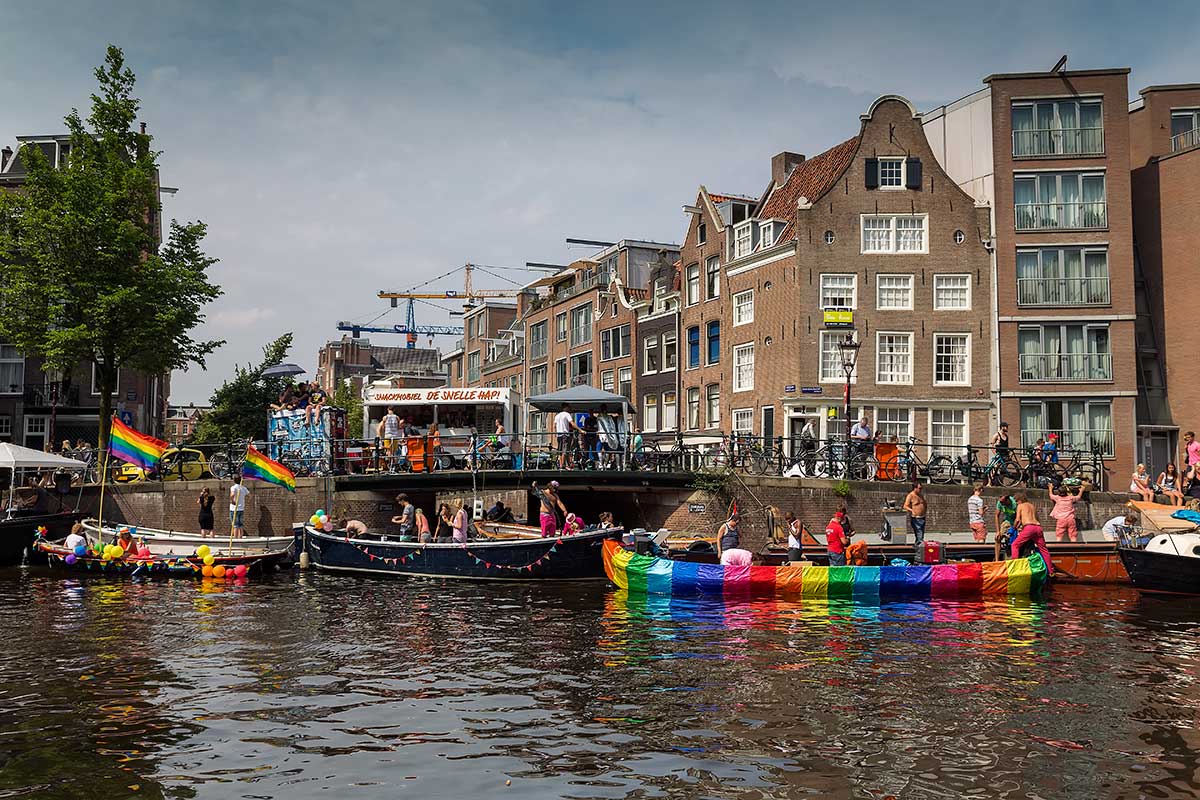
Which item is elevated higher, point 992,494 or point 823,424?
point 823,424

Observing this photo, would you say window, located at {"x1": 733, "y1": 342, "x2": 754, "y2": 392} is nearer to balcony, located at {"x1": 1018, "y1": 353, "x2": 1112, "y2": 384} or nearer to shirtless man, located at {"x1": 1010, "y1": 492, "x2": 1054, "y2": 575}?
balcony, located at {"x1": 1018, "y1": 353, "x2": 1112, "y2": 384}

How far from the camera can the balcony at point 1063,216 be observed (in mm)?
37625

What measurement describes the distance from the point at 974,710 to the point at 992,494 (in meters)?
19.6

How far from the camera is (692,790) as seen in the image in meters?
8.63

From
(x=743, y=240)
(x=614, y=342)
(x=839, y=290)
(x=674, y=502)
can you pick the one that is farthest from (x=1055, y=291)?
(x=614, y=342)

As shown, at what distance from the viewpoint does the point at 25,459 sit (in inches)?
1172

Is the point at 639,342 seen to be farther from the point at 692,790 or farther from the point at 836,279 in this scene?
the point at 692,790

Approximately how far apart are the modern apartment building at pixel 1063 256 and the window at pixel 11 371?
40.0 m

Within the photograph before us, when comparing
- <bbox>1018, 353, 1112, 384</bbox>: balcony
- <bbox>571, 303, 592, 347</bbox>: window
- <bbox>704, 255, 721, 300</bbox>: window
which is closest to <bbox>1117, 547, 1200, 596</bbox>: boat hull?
<bbox>1018, 353, 1112, 384</bbox>: balcony

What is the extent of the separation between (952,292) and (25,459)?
3133cm

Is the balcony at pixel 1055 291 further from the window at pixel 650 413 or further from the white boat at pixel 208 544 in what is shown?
the white boat at pixel 208 544

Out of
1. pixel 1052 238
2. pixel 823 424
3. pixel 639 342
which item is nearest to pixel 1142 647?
pixel 823 424

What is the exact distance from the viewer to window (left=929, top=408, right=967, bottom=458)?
37.6 meters

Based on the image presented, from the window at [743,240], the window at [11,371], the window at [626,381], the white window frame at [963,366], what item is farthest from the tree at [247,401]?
the white window frame at [963,366]
